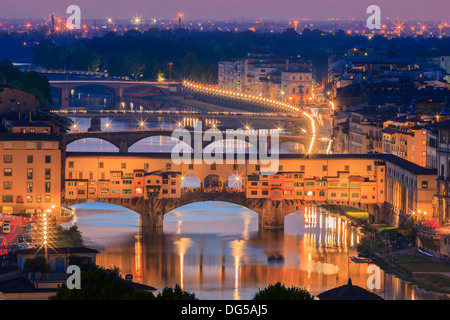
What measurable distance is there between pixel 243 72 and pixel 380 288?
5942 cm

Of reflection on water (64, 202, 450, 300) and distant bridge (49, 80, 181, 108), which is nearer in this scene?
reflection on water (64, 202, 450, 300)

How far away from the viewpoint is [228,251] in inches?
1353

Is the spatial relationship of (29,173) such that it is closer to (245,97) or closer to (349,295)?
(349,295)

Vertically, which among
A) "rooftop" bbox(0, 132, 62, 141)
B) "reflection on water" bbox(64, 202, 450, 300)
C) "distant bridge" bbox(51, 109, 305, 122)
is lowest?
"reflection on water" bbox(64, 202, 450, 300)

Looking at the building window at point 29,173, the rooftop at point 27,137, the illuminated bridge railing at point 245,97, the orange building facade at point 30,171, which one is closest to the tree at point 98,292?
the orange building facade at point 30,171

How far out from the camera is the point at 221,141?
58812mm

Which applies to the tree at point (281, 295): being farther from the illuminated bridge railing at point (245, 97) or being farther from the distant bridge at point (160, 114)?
the illuminated bridge railing at point (245, 97)

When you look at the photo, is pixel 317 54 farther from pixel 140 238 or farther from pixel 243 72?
pixel 140 238

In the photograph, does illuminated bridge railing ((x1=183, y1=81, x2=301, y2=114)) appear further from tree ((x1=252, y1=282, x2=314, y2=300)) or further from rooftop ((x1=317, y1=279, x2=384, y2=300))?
tree ((x1=252, y1=282, x2=314, y2=300))

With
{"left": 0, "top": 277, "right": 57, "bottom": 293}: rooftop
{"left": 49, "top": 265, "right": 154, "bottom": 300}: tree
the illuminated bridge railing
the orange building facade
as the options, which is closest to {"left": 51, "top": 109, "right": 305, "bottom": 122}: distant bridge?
the illuminated bridge railing

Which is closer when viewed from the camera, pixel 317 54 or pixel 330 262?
pixel 330 262

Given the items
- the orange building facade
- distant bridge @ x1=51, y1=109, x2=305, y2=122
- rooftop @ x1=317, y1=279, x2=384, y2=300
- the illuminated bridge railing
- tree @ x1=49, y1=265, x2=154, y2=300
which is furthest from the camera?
the illuminated bridge railing

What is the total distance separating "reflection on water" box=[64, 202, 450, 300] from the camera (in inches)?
1190
